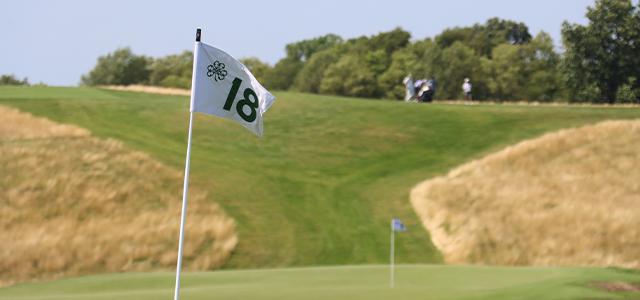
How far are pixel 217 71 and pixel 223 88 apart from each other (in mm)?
254

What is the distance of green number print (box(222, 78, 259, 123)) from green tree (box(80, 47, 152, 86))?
8950 centimetres

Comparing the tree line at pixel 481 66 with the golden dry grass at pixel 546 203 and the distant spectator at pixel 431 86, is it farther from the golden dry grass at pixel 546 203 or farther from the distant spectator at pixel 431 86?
the golden dry grass at pixel 546 203

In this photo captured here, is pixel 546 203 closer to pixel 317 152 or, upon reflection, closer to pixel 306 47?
pixel 317 152

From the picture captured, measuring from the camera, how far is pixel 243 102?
796 centimetres

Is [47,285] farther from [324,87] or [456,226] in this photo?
[324,87]

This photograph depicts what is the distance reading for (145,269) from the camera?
12.6 m

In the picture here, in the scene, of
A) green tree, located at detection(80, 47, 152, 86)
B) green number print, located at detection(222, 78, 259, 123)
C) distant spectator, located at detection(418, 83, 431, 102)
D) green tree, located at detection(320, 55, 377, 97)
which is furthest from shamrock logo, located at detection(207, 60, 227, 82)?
green tree, located at detection(80, 47, 152, 86)

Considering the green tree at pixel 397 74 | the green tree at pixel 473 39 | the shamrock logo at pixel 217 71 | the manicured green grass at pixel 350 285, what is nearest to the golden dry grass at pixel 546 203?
the manicured green grass at pixel 350 285

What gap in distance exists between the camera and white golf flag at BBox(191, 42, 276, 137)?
741 cm

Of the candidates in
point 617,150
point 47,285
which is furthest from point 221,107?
point 617,150

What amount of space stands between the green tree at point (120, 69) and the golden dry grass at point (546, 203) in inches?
3252

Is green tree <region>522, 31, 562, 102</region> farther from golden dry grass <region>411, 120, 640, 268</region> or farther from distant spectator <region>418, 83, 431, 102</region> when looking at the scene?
golden dry grass <region>411, 120, 640, 268</region>

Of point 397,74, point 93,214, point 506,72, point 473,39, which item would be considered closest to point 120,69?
point 397,74

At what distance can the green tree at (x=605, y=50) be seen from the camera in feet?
164
